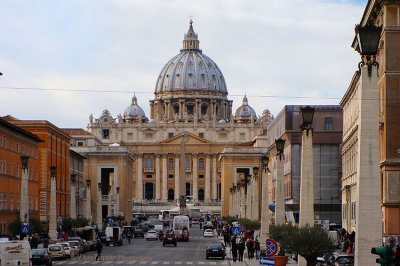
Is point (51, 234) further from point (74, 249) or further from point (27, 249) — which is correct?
point (27, 249)

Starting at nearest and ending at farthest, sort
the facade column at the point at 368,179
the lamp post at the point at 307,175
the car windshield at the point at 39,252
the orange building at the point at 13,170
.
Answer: the facade column at the point at 368,179 → the lamp post at the point at 307,175 → the car windshield at the point at 39,252 → the orange building at the point at 13,170

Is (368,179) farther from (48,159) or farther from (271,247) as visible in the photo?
(48,159)

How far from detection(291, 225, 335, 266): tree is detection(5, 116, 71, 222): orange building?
49945mm

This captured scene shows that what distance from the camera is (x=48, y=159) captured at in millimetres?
81688

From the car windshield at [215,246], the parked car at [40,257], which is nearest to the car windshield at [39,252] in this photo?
the parked car at [40,257]

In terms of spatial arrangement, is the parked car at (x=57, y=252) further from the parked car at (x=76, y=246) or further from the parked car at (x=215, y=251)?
the parked car at (x=215, y=251)

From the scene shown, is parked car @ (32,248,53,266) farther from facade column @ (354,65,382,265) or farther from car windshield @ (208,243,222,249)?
facade column @ (354,65,382,265)

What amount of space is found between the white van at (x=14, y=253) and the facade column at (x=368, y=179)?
66.7 ft

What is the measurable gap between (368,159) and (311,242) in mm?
10629

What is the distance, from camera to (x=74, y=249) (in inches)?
2105

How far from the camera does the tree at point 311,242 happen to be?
2777cm

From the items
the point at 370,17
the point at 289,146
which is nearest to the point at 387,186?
the point at 370,17

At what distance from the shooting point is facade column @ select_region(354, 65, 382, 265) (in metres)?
17.4

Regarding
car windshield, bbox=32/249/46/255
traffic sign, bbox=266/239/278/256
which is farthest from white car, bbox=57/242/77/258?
traffic sign, bbox=266/239/278/256
